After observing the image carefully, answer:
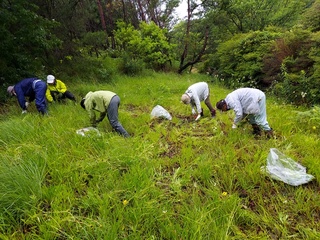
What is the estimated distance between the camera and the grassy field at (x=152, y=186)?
Answer: 185 cm

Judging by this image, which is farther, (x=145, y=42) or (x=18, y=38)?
(x=145, y=42)

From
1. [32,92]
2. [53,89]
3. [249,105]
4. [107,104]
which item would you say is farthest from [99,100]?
[249,105]

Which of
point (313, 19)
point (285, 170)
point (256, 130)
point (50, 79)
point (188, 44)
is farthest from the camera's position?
point (188, 44)

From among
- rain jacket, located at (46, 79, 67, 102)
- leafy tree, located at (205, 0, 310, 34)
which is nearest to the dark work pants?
rain jacket, located at (46, 79, 67, 102)

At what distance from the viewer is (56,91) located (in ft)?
18.5

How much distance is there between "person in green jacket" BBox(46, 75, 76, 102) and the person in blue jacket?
0.53 meters

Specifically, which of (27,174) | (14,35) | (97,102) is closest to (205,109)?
(97,102)

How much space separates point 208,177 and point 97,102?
2.44 metres

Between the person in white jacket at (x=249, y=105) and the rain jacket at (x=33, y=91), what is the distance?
3.85 meters

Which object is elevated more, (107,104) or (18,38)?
(18,38)

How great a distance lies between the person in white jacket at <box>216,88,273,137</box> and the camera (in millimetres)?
3551

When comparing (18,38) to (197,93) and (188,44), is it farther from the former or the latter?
(188,44)

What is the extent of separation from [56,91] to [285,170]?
5696 millimetres

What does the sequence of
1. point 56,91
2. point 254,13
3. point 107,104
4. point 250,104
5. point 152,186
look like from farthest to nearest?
point 254,13
point 56,91
point 107,104
point 250,104
point 152,186
